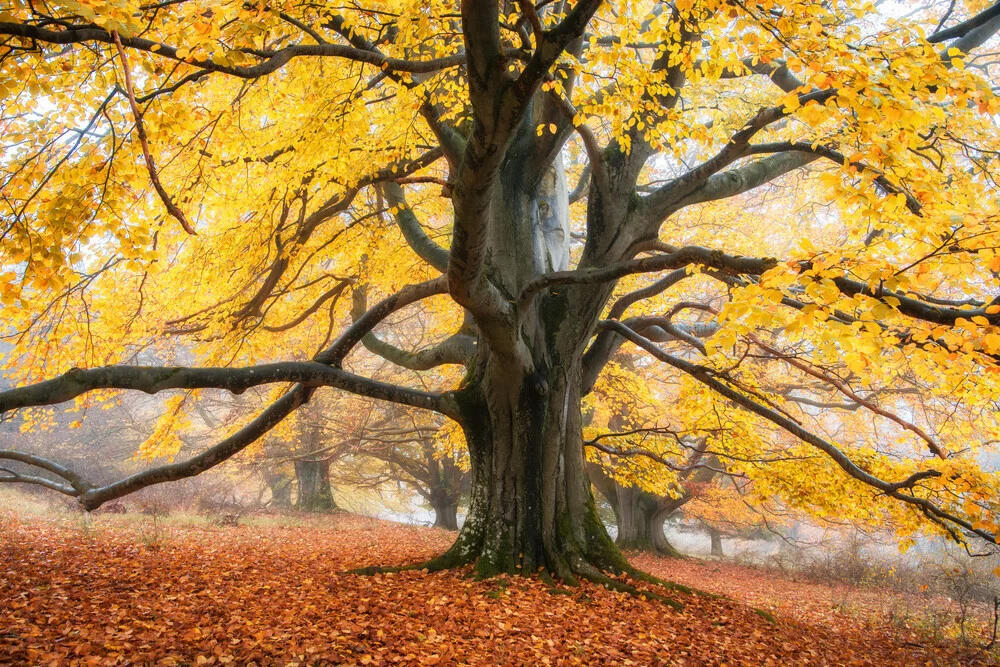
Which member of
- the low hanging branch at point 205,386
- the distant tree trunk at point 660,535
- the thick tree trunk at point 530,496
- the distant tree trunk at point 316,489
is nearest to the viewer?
the low hanging branch at point 205,386

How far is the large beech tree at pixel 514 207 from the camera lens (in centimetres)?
316

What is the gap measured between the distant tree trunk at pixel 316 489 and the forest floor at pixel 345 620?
32.5ft

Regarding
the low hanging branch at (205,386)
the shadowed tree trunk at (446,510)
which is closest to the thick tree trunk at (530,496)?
the low hanging branch at (205,386)

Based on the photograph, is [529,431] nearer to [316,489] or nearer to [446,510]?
[446,510]

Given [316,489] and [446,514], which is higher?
[316,489]

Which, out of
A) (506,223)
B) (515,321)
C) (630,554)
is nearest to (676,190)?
(506,223)

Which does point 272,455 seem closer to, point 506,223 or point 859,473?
point 506,223

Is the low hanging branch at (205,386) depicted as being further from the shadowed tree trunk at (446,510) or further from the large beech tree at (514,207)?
the shadowed tree trunk at (446,510)

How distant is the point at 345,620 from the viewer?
402 centimetres

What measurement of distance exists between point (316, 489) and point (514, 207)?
45.6 feet

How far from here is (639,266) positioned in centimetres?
418

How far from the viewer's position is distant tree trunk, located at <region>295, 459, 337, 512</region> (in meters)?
16.8

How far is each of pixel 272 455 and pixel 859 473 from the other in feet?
49.0

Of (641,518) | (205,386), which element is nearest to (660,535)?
(641,518)
